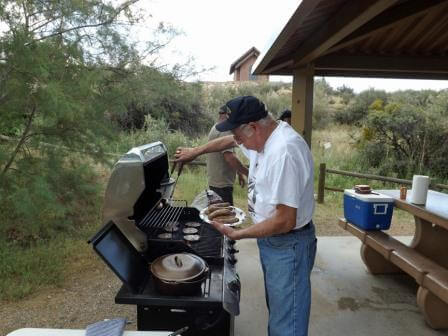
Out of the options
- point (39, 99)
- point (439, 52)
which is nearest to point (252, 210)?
point (39, 99)

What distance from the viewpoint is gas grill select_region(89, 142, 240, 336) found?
181 centimetres

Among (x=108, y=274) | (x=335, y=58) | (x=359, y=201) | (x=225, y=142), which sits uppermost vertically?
(x=335, y=58)

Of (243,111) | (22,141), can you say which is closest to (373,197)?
(243,111)

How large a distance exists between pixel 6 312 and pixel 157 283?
240cm

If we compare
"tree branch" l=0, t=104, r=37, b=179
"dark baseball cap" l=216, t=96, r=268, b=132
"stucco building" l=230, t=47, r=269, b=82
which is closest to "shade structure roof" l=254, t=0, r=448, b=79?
"dark baseball cap" l=216, t=96, r=268, b=132

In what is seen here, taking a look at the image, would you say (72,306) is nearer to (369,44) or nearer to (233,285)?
(233,285)

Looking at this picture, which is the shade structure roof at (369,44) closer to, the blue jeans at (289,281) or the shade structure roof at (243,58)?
the blue jeans at (289,281)

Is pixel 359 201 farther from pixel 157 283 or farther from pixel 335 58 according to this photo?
pixel 157 283

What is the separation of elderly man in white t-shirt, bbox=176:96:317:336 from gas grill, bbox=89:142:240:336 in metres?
0.27

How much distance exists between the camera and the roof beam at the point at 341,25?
2385mm

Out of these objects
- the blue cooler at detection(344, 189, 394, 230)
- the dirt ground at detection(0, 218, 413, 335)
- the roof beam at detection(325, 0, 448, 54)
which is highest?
the roof beam at detection(325, 0, 448, 54)

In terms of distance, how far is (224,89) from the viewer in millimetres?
16875

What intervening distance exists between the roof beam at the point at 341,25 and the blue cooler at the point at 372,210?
159 cm

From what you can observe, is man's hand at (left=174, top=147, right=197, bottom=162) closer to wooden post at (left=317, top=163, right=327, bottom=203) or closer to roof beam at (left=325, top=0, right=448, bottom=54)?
roof beam at (left=325, top=0, right=448, bottom=54)
